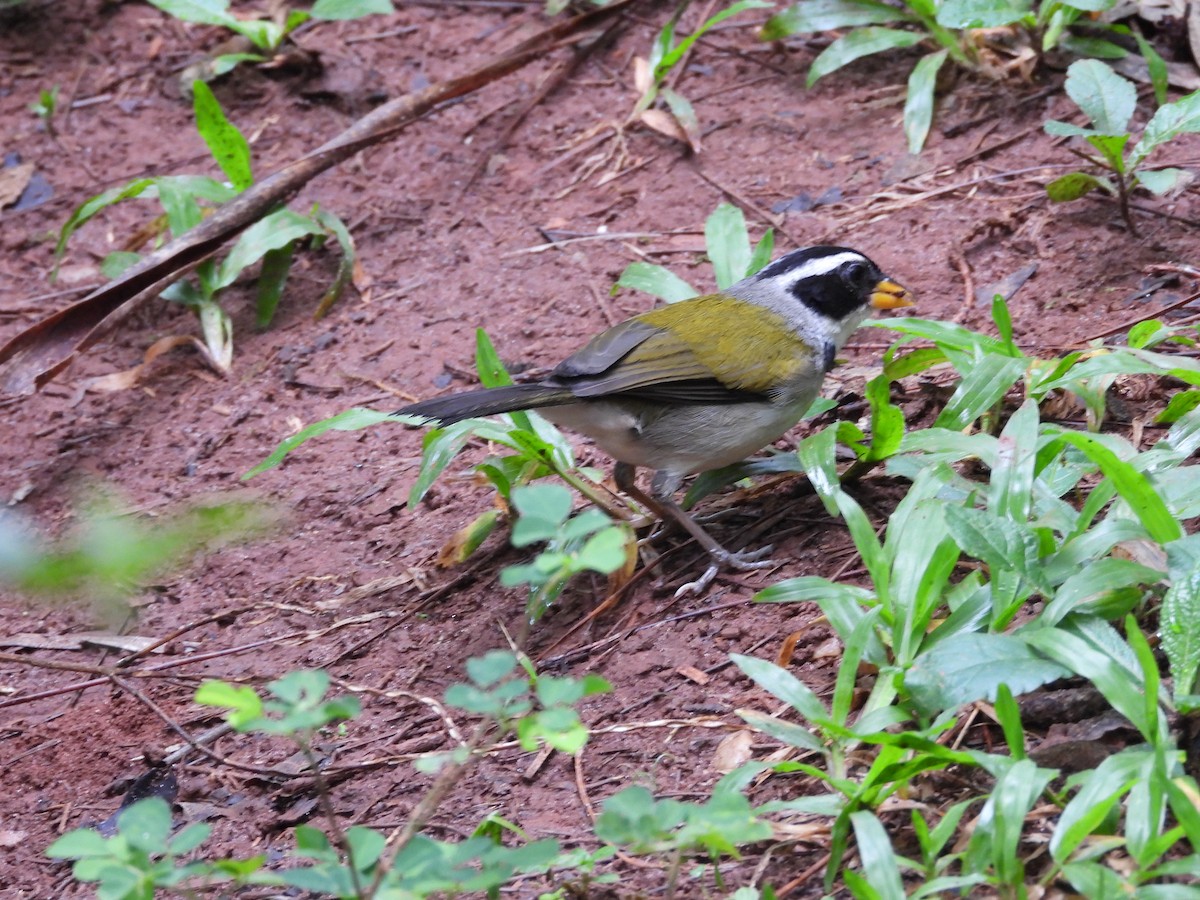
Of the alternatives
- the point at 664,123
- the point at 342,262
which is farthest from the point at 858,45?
the point at 342,262

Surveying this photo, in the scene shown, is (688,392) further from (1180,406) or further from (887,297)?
(1180,406)

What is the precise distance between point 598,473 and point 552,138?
3.07 m

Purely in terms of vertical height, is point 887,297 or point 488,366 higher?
point 488,366

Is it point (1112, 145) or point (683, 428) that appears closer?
point (683, 428)

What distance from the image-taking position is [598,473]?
5520 millimetres

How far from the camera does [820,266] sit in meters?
5.41

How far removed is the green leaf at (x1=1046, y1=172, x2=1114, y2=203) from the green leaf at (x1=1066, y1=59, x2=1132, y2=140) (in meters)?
0.23

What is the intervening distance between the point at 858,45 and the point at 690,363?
9.60 feet

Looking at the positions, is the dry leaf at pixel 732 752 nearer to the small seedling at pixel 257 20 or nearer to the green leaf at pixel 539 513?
the green leaf at pixel 539 513

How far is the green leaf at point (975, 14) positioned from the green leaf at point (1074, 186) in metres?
0.94

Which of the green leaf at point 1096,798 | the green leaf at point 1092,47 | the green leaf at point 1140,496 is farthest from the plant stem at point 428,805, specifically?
the green leaf at point 1092,47

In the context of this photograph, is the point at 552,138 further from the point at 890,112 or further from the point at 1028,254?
the point at 1028,254

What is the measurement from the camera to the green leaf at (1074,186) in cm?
581

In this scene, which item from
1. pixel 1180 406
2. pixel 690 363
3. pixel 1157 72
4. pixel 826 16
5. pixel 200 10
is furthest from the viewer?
pixel 200 10
